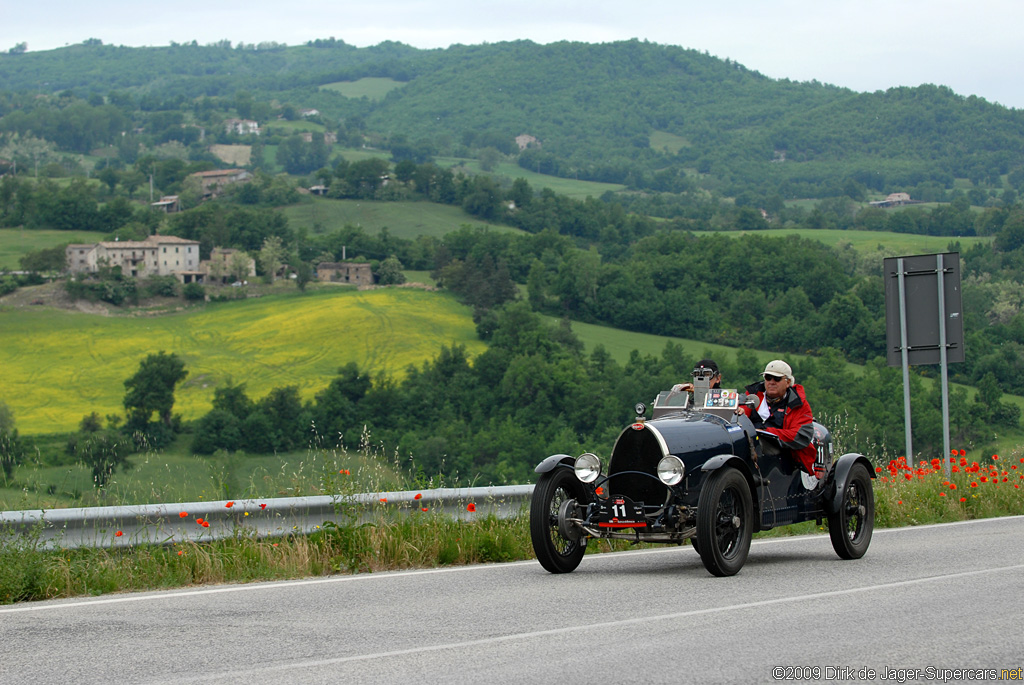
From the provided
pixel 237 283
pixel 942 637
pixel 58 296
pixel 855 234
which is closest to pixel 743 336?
pixel 855 234

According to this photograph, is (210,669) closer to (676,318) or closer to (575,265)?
(676,318)

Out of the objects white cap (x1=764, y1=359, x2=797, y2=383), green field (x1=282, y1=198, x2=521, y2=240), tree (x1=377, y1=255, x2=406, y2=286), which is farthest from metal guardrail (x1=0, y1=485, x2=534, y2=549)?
green field (x1=282, y1=198, x2=521, y2=240)

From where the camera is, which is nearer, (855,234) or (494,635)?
(494,635)

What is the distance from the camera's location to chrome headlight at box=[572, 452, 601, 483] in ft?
30.6

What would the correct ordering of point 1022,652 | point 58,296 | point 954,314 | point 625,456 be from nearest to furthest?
point 1022,652
point 625,456
point 954,314
point 58,296

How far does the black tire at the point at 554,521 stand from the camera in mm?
9219

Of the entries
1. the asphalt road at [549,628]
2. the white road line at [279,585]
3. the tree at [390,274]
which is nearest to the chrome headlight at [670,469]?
the asphalt road at [549,628]

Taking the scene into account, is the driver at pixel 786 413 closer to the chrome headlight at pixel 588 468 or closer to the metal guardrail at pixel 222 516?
the chrome headlight at pixel 588 468

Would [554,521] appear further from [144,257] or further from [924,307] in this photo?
[144,257]

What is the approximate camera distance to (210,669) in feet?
19.5

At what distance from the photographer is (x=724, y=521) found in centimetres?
910

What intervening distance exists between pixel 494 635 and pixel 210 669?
1.64m

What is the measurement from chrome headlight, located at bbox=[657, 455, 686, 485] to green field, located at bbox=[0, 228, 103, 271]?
5809 inches

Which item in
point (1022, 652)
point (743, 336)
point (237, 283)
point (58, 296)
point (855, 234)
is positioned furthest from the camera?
point (855, 234)
